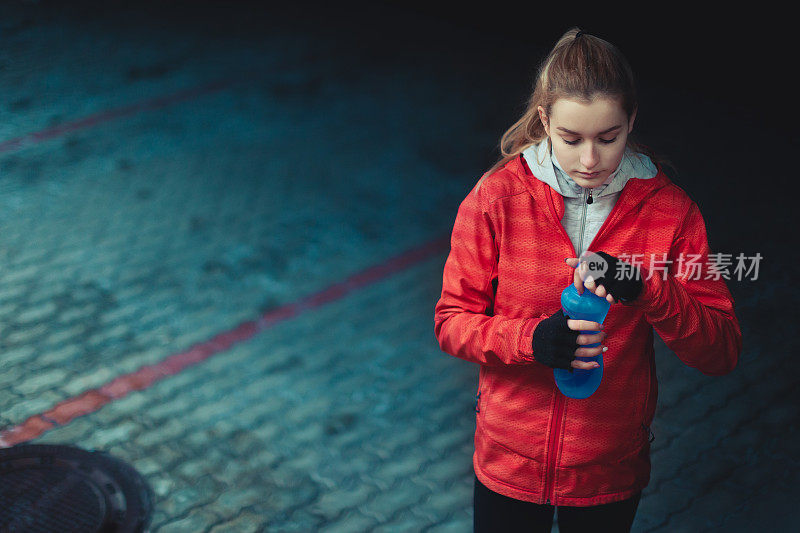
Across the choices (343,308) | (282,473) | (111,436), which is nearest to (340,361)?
(343,308)

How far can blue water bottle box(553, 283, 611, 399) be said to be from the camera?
5.69 feet

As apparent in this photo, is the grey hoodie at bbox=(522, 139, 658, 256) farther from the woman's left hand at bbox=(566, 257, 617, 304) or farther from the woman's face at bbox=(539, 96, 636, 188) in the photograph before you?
the woman's left hand at bbox=(566, 257, 617, 304)

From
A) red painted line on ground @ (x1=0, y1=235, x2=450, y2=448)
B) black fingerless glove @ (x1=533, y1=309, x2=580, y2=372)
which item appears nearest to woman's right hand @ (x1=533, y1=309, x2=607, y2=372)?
black fingerless glove @ (x1=533, y1=309, x2=580, y2=372)

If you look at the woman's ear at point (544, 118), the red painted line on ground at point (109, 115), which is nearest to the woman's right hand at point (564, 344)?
the woman's ear at point (544, 118)

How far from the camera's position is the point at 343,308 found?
423 cm

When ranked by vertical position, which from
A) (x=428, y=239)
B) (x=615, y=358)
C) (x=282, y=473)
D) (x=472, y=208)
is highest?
(x=472, y=208)

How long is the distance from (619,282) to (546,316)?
0.33 m

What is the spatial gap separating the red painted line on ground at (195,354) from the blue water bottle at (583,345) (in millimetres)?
2427

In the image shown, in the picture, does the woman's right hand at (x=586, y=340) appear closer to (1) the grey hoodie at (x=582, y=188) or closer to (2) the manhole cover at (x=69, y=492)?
(1) the grey hoodie at (x=582, y=188)

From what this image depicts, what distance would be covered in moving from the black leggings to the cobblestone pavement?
104 cm

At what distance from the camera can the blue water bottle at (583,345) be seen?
1735 mm

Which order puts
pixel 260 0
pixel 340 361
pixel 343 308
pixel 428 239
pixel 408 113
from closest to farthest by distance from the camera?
pixel 340 361 → pixel 343 308 → pixel 428 239 → pixel 408 113 → pixel 260 0

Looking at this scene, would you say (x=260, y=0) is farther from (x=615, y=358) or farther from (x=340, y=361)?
(x=615, y=358)

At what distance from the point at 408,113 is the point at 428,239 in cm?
160
